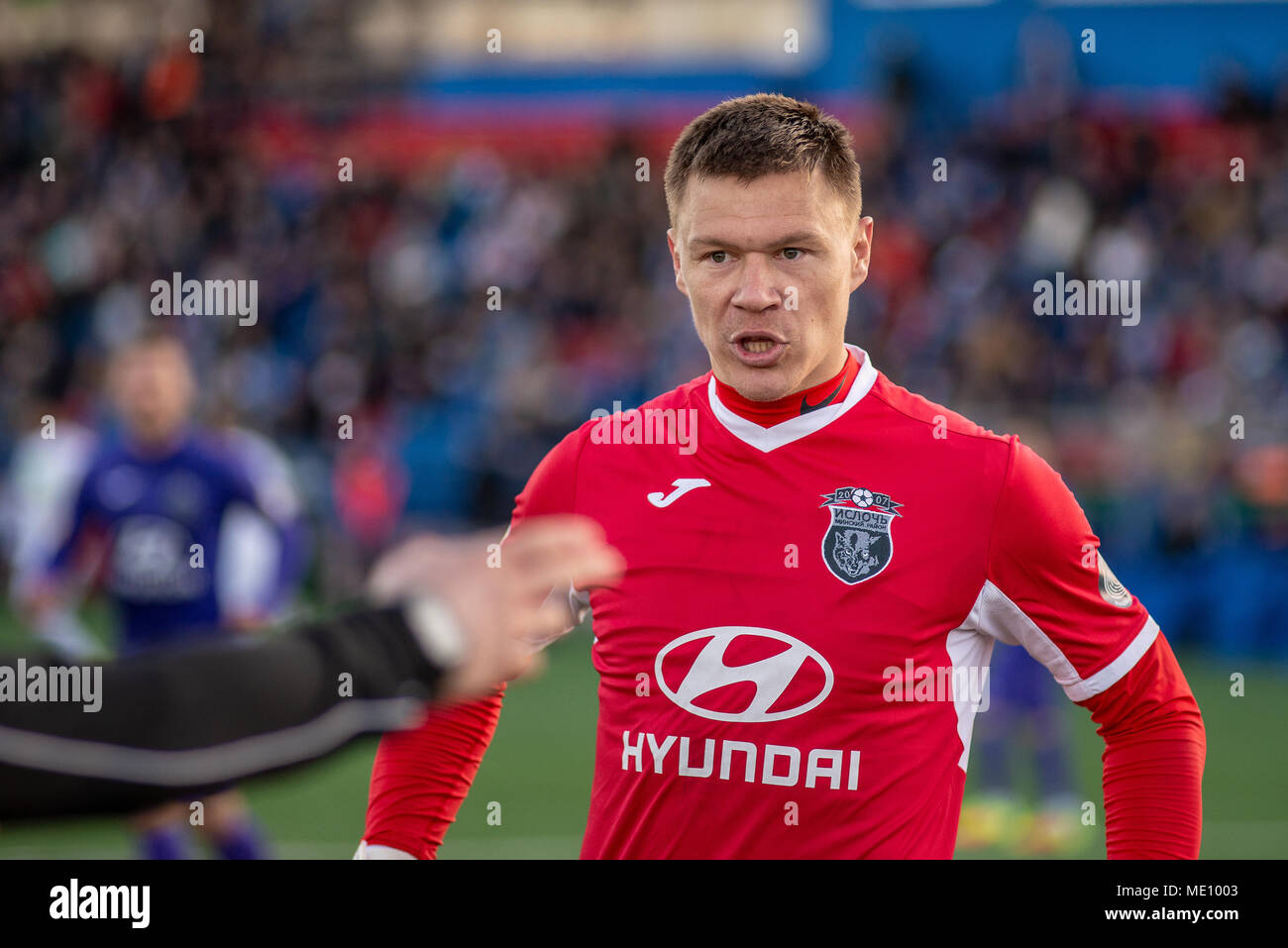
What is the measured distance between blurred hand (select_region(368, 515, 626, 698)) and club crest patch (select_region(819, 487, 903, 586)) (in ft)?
5.05

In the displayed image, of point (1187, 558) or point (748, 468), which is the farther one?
point (1187, 558)

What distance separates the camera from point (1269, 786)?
30.7 feet

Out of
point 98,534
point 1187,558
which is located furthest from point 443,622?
point 1187,558

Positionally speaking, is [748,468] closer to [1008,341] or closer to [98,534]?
[98,534]

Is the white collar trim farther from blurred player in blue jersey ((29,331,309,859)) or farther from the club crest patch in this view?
blurred player in blue jersey ((29,331,309,859))

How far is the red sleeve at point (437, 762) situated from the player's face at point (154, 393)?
15.1ft

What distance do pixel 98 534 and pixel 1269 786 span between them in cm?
718

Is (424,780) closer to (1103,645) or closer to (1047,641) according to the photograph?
(1047,641)

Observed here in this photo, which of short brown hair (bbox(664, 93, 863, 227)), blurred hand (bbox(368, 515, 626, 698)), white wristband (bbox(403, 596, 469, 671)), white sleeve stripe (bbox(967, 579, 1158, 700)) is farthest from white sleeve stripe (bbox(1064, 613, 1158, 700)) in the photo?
white wristband (bbox(403, 596, 469, 671))

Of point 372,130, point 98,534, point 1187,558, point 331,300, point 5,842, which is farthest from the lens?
point 372,130

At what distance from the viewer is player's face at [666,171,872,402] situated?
308cm

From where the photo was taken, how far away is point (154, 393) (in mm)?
7441

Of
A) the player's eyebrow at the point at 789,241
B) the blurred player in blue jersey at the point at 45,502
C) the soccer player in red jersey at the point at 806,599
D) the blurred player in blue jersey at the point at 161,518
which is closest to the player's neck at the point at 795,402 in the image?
the soccer player in red jersey at the point at 806,599

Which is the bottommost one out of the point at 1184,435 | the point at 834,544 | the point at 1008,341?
the point at 834,544
